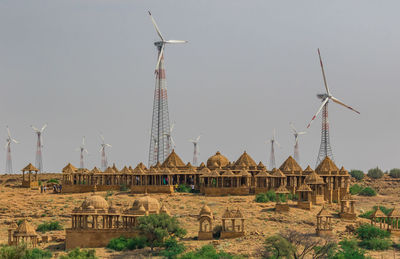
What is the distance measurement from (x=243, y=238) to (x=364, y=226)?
12784 millimetres

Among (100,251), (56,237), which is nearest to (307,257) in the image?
(100,251)

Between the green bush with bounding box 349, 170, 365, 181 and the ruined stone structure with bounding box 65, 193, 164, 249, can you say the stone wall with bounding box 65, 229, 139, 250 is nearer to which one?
the ruined stone structure with bounding box 65, 193, 164, 249

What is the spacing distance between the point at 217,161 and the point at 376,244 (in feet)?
126

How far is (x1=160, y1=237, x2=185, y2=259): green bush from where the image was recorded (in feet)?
206

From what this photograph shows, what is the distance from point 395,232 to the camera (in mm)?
73375

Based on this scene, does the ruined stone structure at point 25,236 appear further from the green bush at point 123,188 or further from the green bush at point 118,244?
the green bush at point 123,188

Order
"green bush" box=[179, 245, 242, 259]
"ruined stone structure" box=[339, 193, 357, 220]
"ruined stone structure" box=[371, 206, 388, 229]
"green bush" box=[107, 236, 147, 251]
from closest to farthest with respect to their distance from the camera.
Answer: "green bush" box=[179, 245, 242, 259] < "green bush" box=[107, 236, 147, 251] < "ruined stone structure" box=[371, 206, 388, 229] < "ruined stone structure" box=[339, 193, 357, 220]

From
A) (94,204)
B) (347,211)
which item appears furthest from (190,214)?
(347,211)

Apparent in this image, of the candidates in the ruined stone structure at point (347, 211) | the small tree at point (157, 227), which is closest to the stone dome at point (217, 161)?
the ruined stone structure at point (347, 211)

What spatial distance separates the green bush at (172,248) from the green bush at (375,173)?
85615 millimetres

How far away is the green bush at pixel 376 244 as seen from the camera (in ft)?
219

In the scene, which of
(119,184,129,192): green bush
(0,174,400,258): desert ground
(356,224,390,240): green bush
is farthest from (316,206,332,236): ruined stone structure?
(119,184,129,192): green bush

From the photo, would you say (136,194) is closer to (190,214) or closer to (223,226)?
(190,214)

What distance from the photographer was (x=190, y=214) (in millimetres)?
77688
